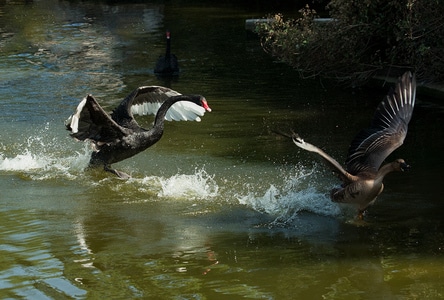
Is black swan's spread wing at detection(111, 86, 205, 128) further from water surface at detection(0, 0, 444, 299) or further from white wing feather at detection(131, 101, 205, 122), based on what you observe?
water surface at detection(0, 0, 444, 299)

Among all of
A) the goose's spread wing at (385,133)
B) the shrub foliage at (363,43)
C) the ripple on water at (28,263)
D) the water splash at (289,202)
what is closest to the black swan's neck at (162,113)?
the water splash at (289,202)

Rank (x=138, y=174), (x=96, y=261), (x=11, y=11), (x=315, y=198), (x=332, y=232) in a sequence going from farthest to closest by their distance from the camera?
(x=11, y=11)
(x=138, y=174)
(x=315, y=198)
(x=332, y=232)
(x=96, y=261)

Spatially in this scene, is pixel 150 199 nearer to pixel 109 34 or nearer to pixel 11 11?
pixel 109 34

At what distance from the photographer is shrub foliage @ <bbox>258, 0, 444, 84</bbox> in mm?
15633

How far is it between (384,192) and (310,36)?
6597mm

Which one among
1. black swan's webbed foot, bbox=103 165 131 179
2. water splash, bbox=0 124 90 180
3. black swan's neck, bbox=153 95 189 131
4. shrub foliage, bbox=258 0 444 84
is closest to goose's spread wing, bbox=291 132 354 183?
black swan's neck, bbox=153 95 189 131

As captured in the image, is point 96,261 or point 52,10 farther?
point 52,10

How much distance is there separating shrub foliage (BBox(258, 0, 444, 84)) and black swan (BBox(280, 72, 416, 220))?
218 inches

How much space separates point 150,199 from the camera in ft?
35.7

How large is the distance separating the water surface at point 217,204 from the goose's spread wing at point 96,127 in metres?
Answer: 0.62

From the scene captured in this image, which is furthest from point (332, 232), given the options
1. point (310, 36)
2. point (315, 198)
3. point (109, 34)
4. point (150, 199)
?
point (109, 34)

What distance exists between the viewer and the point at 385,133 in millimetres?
9883

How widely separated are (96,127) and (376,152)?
3.71 metres

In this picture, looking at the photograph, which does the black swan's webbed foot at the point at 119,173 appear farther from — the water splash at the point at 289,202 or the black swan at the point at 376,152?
the black swan at the point at 376,152
